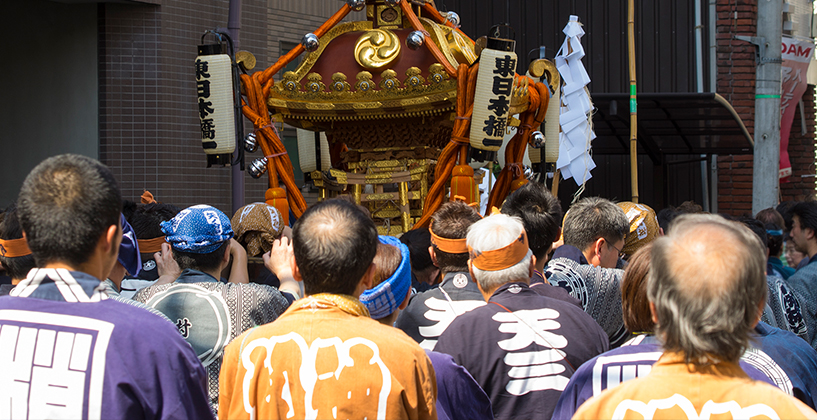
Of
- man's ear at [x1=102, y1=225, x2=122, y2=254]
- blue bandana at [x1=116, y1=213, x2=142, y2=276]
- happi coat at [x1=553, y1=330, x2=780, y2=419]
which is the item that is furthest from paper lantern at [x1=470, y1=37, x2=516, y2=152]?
man's ear at [x1=102, y1=225, x2=122, y2=254]

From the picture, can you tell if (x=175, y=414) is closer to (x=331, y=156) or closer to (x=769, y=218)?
(x=769, y=218)

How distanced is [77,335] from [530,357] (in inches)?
50.0

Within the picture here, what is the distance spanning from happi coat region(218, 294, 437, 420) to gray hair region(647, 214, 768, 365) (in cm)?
56

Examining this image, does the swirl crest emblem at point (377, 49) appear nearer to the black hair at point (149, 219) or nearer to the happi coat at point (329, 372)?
the black hair at point (149, 219)

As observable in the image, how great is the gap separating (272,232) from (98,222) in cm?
211

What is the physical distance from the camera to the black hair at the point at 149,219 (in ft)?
11.2

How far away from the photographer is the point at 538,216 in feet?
9.52

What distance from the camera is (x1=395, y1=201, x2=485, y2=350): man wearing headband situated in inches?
97.9

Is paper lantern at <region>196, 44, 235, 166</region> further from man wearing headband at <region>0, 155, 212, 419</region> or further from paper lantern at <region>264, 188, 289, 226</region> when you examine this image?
man wearing headband at <region>0, 155, 212, 419</region>

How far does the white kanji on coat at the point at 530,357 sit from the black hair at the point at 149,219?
1873 millimetres

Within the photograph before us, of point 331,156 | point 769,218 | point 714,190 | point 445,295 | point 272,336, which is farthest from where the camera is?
point 714,190

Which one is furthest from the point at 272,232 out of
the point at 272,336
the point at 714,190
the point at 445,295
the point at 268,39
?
the point at 714,190

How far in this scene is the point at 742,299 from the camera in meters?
1.29

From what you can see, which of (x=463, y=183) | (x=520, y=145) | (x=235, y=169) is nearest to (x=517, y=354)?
(x=463, y=183)
